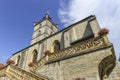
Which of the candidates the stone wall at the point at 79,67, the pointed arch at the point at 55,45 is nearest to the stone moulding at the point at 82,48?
the stone wall at the point at 79,67

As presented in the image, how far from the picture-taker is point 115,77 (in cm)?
1014

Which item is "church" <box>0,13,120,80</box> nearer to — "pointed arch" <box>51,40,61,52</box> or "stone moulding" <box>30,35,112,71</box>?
"stone moulding" <box>30,35,112,71</box>

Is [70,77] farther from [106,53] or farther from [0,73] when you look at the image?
[0,73]

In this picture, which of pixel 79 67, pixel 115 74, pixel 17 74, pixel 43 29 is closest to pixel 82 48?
pixel 79 67

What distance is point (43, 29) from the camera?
38344 millimetres

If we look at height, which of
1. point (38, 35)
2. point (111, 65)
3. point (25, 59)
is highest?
point (38, 35)

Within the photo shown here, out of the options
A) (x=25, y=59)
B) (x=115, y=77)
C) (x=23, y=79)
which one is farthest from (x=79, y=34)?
(x=25, y=59)

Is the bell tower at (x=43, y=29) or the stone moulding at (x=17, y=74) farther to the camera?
the bell tower at (x=43, y=29)

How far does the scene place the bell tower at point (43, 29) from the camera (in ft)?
122

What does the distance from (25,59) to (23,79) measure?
1462 centimetres

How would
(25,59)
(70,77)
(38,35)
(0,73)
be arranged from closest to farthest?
(70,77) → (0,73) → (25,59) → (38,35)

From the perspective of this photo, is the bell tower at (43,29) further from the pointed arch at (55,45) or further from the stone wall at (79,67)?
the stone wall at (79,67)

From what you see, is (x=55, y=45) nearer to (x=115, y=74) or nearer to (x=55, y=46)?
(x=55, y=46)

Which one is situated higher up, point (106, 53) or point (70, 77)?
point (106, 53)
